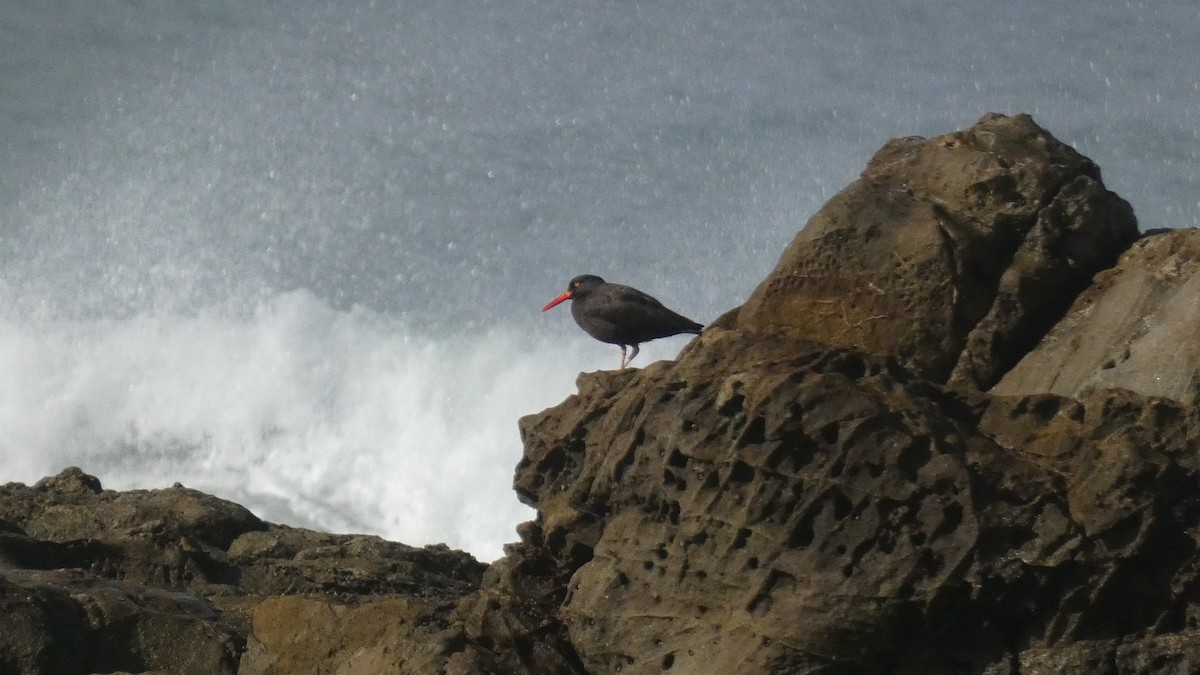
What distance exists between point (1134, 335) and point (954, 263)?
947 mm

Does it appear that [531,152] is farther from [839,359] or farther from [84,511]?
[839,359]

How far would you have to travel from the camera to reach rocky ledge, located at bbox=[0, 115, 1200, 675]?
6184 millimetres

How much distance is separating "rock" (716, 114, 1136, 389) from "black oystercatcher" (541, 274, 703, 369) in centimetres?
291

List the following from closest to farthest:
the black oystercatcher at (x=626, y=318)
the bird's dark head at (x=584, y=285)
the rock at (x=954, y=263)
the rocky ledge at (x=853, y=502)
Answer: the rocky ledge at (x=853, y=502), the rock at (x=954, y=263), the black oystercatcher at (x=626, y=318), the bird's dark head at (x=584, y=285)

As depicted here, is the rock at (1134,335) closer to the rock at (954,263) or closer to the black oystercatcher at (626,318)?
the rock at (954,263)

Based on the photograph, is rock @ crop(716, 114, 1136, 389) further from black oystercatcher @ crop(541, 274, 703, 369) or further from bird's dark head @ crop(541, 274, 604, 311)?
bird's dark head @ crop(541, 274, 604, 311)

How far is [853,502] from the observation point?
20.6 ft

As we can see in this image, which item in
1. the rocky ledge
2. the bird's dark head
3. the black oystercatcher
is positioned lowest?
the rocky ledge

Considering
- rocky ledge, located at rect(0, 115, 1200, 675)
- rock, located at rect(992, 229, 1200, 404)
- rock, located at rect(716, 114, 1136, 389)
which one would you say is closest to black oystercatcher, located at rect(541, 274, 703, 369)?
rocky ledge, located at rect(0, 115, 1200, 675)

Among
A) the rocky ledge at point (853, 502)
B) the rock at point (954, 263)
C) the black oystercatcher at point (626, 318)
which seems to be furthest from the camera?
the black oystercatcher at point (626, 318)

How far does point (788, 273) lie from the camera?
314 inches

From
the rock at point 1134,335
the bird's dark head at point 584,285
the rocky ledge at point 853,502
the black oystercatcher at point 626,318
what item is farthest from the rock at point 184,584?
the rock at point 1134,335

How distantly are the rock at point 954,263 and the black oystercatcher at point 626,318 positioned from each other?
2914 mm

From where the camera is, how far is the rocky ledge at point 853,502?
20.3ft
